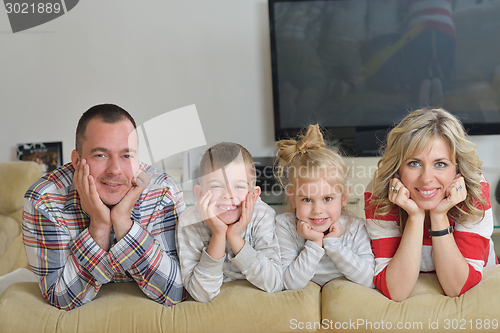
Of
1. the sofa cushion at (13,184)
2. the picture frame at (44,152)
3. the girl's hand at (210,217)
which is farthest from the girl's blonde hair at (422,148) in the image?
the picture frame at (44,152)

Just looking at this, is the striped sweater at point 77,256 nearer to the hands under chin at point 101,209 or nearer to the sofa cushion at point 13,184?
the hands under chin at point 101,209

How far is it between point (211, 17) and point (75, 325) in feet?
7.62

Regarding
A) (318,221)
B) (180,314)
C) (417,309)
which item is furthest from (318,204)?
(180,314)

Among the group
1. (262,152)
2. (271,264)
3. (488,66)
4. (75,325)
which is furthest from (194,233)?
(488,66)

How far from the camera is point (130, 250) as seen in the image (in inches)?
40.3

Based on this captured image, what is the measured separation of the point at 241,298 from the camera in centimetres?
102

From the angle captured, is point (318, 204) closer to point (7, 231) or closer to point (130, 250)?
point (130, 250)

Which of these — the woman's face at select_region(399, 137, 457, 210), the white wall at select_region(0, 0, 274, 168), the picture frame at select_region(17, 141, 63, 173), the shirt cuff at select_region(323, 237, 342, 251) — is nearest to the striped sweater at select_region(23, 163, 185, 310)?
the shirt cuff at select_region(323, 237, 342, 251)

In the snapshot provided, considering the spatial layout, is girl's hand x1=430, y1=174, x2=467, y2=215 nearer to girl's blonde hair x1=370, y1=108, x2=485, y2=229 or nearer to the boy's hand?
girl's blonde hair x1=370, y1=108, x2=485, y2=229

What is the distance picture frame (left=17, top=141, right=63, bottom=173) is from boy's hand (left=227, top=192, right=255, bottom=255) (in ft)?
8.12

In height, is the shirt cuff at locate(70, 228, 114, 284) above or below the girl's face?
below

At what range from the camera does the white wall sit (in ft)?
9.17

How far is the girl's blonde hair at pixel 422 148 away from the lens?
105 cm

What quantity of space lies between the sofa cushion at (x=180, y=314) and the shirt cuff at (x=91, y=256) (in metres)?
0.09
